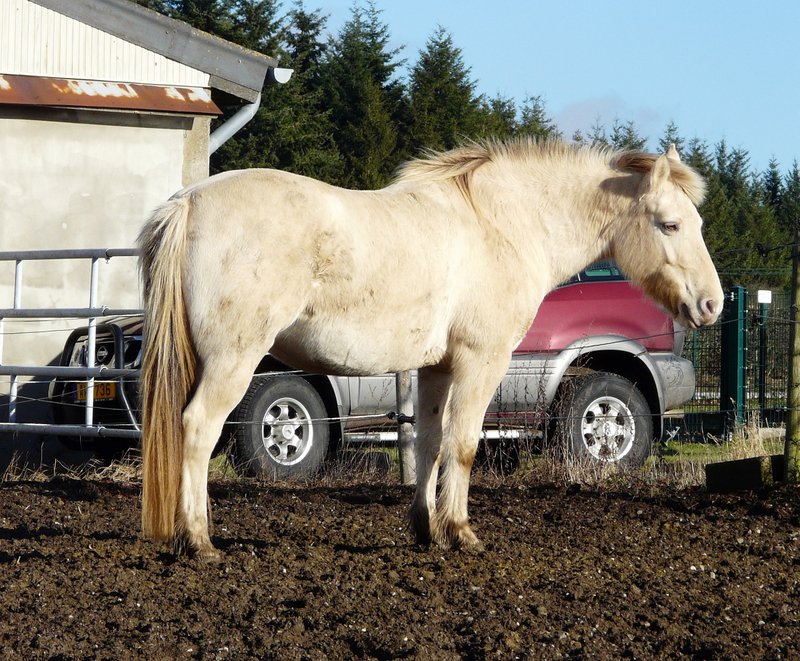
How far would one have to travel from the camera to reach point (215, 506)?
249 inches

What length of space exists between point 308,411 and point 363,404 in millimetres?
514

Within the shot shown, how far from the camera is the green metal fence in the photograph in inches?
431

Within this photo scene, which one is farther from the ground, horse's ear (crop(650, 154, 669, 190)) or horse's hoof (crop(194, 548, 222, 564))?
horse's ear (crop(650, 154, 669, 190))

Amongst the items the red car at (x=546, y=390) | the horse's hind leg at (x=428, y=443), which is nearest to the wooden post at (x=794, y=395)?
the red car at (x=546, y=390)

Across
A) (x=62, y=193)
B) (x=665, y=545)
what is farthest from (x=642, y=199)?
(x=62, y=193)

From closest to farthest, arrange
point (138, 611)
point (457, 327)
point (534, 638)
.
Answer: point (534, 638) < point (138, 611) < point (457, 327)

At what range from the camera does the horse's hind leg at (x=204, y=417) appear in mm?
4500

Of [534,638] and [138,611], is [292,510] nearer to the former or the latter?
[138,611]

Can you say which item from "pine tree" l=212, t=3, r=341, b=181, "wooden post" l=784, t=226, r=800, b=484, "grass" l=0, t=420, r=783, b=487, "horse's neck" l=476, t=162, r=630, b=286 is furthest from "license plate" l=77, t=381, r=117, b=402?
"pine tree" l=212, t=3, r=341, b=181

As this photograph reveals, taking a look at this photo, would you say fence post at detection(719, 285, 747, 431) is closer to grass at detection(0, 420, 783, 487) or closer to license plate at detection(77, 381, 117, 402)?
grass at detection(0, 420, 783, 487)

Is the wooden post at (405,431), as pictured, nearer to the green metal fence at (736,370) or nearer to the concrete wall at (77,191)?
the green metal fence at (736,370)

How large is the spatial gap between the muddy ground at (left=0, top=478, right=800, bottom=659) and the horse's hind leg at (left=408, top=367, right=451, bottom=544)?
0.16m

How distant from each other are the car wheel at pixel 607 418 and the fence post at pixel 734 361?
7.31ft

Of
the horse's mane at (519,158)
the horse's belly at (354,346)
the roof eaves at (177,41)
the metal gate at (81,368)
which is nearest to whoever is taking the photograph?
the horse's belly at (354,346)
